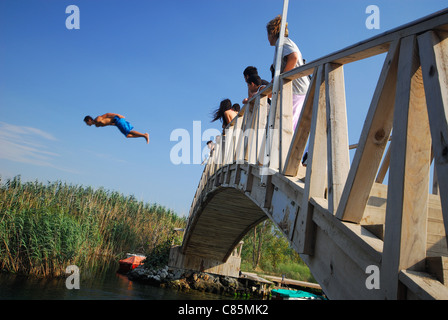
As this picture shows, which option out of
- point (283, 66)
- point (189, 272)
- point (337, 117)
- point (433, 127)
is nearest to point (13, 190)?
point (189, 272)

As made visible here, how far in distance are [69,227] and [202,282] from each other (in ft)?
23.4

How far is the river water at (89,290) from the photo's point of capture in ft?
30.5

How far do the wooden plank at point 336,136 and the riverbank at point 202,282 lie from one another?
46.3ft

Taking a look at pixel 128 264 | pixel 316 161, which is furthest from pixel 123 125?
pixel 128 264

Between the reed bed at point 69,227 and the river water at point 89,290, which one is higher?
the reed bed at point 69,227

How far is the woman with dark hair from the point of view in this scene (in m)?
7.34

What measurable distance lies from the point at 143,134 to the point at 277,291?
923cm

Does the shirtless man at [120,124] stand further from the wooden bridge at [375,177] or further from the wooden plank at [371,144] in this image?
the wooden plank at [371,144]

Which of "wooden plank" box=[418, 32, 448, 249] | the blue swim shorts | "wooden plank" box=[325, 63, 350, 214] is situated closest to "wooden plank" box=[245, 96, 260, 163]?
"wooden plank" box=[325, 63, 350, 214]

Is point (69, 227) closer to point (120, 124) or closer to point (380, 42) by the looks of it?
point (120, 124)

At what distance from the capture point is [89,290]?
444 inches

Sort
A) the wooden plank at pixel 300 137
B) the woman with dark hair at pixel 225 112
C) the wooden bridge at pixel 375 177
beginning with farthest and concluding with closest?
the woman with dark hair at pixel 225 112, the wooden plank at pixel 300 137, the wooden bridge at pixel 375 177

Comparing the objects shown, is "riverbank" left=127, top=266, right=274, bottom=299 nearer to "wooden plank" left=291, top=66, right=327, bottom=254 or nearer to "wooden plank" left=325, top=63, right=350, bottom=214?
"wooden plank" left=291, top=66, right=327, bottom=254

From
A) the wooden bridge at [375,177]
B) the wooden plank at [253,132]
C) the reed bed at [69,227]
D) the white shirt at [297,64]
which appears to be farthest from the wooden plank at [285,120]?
the reed bed at [69,227]
